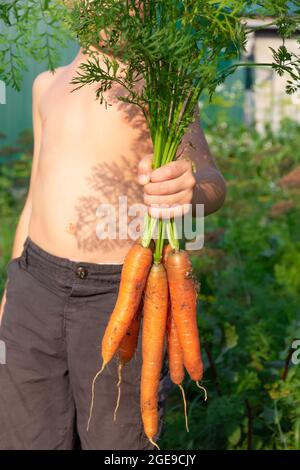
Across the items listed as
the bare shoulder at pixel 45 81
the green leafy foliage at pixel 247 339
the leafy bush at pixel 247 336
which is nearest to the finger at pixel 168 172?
the bare shoulder at pixel 45 81

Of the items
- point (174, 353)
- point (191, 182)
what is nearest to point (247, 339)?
point (174, 353)

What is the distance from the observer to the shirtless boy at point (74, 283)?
2146mm

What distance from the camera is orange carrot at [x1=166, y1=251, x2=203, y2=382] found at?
1935 millimetres

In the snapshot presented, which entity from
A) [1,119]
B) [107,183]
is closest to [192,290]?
[107,183]

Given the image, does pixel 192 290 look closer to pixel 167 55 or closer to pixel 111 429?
pixel 111 429

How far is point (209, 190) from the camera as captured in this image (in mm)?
2127

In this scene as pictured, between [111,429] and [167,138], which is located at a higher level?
[167,138]

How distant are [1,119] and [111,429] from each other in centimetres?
715

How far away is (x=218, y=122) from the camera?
22.3ft

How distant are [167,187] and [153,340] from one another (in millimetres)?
451

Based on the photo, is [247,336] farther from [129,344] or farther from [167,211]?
[167,211]
